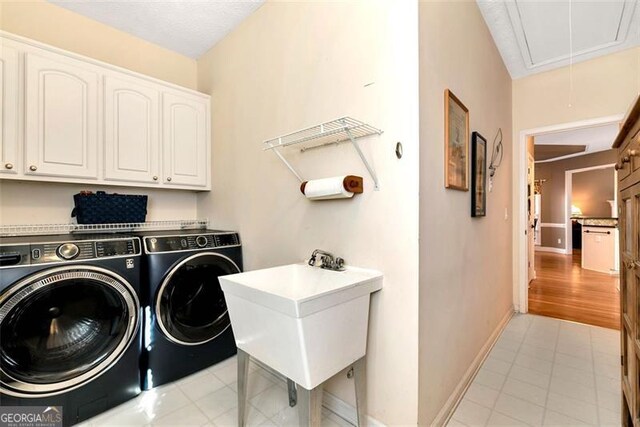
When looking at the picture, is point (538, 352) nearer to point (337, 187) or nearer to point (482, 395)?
point (482, 395)

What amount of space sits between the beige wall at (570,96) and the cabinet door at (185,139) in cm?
312

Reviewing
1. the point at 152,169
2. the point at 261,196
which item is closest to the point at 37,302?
the point at 152,169

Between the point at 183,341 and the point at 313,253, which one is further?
the point at 183,341

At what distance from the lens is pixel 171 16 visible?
2.15 meters

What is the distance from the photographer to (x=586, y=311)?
3.03m

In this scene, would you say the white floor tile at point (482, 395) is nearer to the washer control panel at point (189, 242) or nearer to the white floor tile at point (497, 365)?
the white floor tile at point (497, 365)

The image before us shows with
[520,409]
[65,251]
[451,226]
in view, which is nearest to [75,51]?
[65,251]

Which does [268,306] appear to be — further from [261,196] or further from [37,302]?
[37,302]

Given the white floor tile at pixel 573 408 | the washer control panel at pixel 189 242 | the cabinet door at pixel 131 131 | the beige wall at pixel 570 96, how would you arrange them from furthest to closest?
the beige wall at pixel 570 96, the cabinet door at pixel 131 131, the washer control panel at pixel 189 242, the white floor tile at pixel 573 408

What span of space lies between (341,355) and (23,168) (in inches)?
82.1

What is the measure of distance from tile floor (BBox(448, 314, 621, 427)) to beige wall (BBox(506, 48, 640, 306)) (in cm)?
72

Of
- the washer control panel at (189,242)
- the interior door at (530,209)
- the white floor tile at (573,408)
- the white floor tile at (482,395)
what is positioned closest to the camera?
the white floor tile at (573,408)

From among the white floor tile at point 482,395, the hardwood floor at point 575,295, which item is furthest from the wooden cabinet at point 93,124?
the hardwood floor at point 575,295

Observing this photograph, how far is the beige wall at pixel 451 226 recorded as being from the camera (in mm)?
1309
